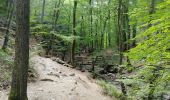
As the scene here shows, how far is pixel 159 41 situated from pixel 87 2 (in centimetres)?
1999

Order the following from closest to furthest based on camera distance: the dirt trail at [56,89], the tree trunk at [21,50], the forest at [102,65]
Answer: the forest at [102,65], the tree trunk at [21,50], the dirt trail at [56,89]

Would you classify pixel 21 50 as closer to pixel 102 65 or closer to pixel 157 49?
pixel 157 49

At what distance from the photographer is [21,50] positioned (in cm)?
866

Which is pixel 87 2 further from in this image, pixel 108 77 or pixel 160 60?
pixel 160 60

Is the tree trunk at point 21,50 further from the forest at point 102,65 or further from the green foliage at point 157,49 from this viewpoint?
the green foliage at point 157,49

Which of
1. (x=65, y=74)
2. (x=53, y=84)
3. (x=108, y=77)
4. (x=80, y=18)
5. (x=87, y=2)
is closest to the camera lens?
(x=53, y=84)

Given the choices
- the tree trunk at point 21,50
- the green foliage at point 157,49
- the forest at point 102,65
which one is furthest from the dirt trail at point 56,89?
the green foliage at point 157,49

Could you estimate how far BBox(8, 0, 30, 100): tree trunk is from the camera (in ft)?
28.1

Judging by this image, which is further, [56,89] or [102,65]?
[102,65]

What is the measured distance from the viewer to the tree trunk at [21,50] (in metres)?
8.57

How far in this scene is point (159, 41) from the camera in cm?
645

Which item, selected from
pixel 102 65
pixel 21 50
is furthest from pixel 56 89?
pixel 102 65

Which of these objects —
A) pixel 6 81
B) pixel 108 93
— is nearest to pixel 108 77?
pixel 108 93

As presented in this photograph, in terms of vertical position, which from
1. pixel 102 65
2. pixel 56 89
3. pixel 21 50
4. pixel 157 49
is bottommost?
pixel 102 65
